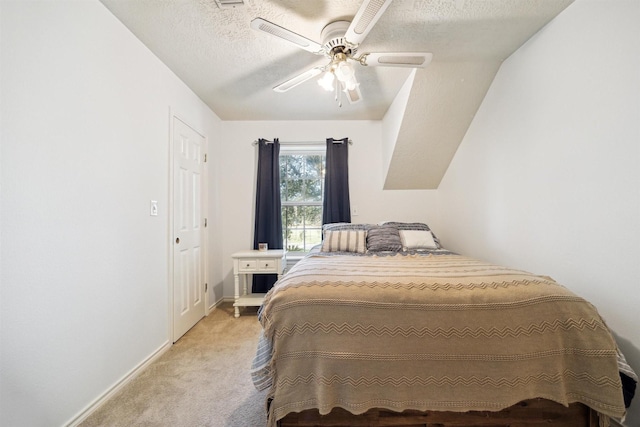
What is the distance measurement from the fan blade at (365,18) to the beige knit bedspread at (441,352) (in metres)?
1.36

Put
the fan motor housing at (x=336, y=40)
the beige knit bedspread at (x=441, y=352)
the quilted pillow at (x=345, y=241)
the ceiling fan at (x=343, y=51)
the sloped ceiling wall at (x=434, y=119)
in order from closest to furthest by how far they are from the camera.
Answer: the beige knit bedspread at (x=441, y=352) → the ceiling fan at (x=343, y=51) → the fan motor housing at (x=336, y=40) → the sloped ceiling wall at (x=434, y=119) → the quilted pillow at (x=345, y=241)

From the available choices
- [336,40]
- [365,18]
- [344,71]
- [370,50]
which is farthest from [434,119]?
[365,18]

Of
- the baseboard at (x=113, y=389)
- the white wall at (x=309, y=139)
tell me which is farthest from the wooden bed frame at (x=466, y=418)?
the white wall at (x=309, y=139)

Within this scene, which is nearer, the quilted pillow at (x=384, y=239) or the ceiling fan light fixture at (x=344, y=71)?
the ceiling fan light fixture at (x=344, y=71)

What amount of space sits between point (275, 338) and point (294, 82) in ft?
5.73

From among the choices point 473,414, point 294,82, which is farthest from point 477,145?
point 473,414

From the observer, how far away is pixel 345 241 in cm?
257

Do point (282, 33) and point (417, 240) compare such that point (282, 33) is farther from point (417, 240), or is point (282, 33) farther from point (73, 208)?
point (417, 240)

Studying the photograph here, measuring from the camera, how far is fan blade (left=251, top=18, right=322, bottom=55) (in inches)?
53.9

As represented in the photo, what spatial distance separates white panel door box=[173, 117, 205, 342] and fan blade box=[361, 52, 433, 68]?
173cm

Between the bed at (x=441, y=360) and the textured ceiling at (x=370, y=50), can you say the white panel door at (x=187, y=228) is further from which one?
the bed at (x=441, y=360)

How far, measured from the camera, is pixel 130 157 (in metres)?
1.76

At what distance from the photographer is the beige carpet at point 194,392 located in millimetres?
1370

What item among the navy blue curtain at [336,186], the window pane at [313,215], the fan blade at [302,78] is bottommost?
the window pane at [313,215]
